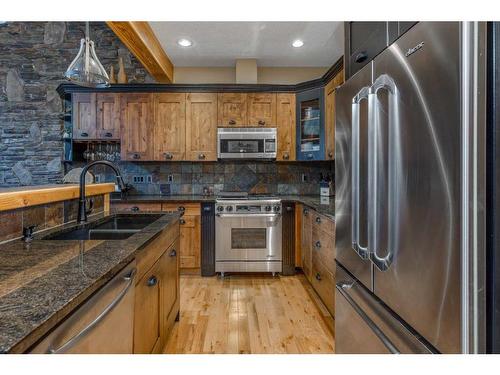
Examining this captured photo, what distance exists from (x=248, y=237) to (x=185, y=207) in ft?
2.80

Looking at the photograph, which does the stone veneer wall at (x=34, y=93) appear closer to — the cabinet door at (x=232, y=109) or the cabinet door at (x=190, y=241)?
the cabinet door at (x=232, y=109)

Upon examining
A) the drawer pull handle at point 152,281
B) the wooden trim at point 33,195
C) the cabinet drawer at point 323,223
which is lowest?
the drawer pull handle at point 152,281

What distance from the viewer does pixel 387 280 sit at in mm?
1070

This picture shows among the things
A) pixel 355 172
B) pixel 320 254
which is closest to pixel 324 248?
pixel 320 254

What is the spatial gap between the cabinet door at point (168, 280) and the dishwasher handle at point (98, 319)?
558mm

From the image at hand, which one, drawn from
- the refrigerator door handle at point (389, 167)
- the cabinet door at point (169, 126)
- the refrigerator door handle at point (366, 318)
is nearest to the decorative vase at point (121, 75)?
the cabinet door at point (169, 126)

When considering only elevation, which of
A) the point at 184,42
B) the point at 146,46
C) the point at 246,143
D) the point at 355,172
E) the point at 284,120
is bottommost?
the point at 355,172

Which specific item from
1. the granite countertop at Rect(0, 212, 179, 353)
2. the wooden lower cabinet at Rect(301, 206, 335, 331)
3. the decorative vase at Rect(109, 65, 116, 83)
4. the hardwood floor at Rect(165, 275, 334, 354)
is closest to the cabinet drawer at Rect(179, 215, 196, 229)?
the hardwood floor at Rect(165, 275, 334, 354)

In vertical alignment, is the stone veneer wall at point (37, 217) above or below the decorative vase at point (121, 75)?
below

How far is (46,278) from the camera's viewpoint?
2.70ft

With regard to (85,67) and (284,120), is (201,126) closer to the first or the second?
(284,120)

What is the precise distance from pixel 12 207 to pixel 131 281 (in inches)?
25.2

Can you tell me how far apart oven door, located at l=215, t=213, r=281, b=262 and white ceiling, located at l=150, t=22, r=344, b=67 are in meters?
2.11

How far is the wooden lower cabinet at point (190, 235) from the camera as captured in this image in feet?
11.2
